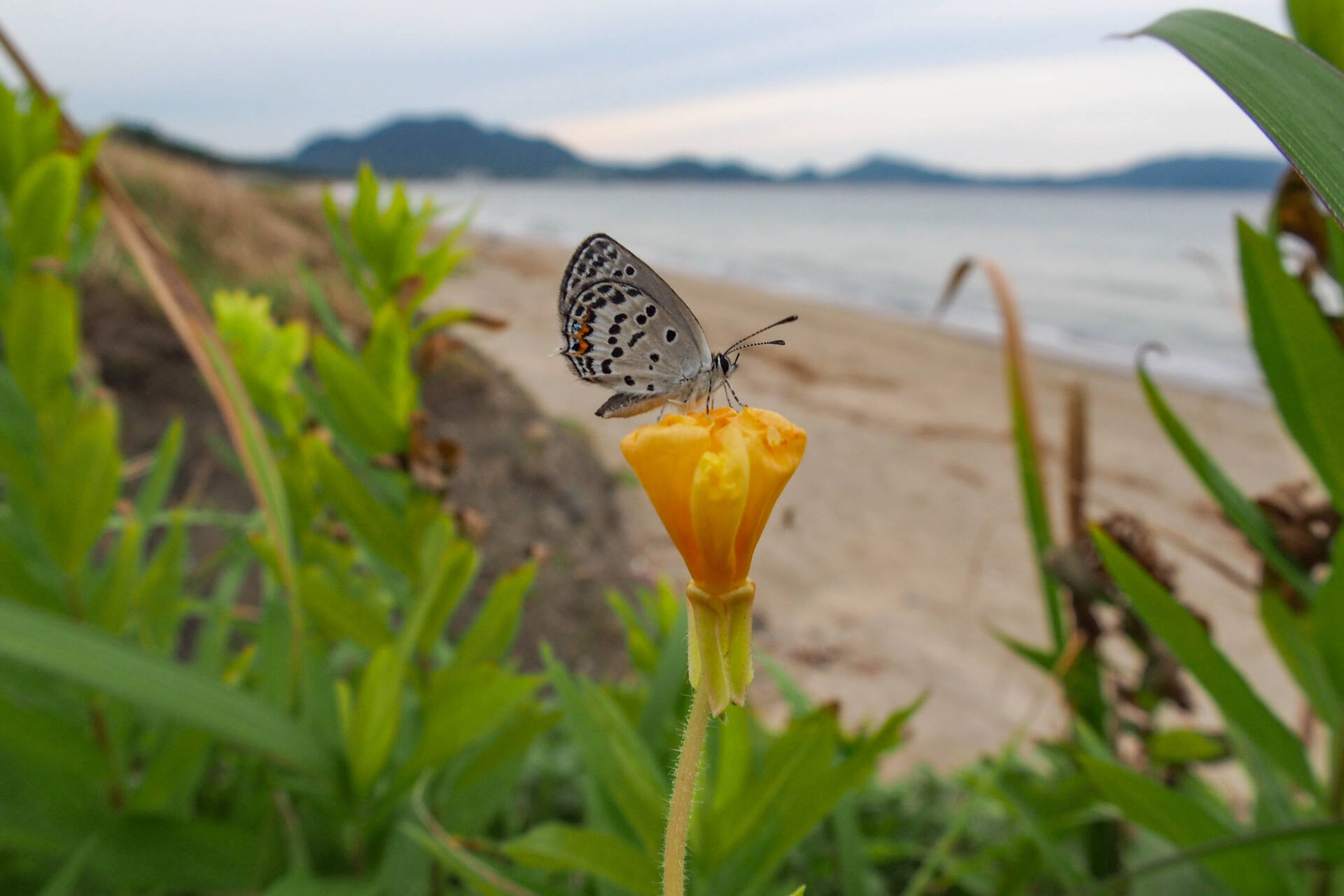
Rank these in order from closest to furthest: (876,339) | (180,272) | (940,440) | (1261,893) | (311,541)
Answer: (1261,893)
(180,272)
(311,541)
(940,440)
(876,339)

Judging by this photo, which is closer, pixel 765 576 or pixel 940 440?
pixel 765 576

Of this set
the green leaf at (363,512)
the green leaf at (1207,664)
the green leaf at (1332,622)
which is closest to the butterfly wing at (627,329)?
the green leaf at (363,512)

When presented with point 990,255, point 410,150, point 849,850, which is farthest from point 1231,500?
point 410,150

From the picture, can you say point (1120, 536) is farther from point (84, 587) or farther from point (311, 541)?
Result: point (84, 587)

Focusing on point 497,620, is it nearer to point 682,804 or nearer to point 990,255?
point 682,804

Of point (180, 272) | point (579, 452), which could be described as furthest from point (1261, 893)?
point (579, 452)

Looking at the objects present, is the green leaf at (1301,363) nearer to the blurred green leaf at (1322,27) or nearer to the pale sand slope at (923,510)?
the blurred green leaf at (1322,27)
